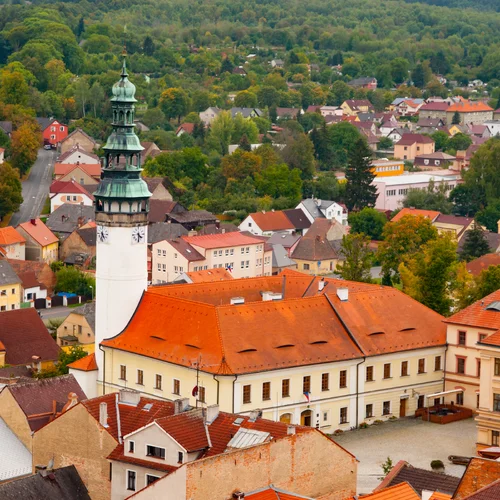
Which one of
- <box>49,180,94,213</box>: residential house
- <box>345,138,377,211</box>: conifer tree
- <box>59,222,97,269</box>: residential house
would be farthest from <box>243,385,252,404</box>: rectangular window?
<box>345,138,377,211</box>: conifer tree

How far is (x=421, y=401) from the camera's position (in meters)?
73.9

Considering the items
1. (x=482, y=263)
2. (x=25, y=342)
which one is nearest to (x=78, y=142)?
(x=482, y=263)

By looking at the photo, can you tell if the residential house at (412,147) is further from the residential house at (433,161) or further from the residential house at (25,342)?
the residential house at (25,342)

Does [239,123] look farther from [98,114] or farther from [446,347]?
[446,347]

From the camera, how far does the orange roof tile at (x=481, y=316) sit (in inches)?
2825

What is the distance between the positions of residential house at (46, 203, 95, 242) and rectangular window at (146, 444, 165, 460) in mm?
75807

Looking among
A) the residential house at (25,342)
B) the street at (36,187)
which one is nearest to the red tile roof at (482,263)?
the residential house at (25,342)

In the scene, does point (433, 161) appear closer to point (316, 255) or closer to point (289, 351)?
point (316, 255)

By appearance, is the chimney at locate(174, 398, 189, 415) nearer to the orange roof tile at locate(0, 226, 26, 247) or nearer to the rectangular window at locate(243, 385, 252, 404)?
the rectangular window at locate(243, 385, 252, 404)

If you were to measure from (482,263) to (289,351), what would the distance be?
48.1 metres

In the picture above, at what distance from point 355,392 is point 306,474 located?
20432 mm

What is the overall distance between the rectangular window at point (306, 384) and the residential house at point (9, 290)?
136 feet

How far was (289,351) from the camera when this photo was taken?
69.8m

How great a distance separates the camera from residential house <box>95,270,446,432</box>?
224 ft
